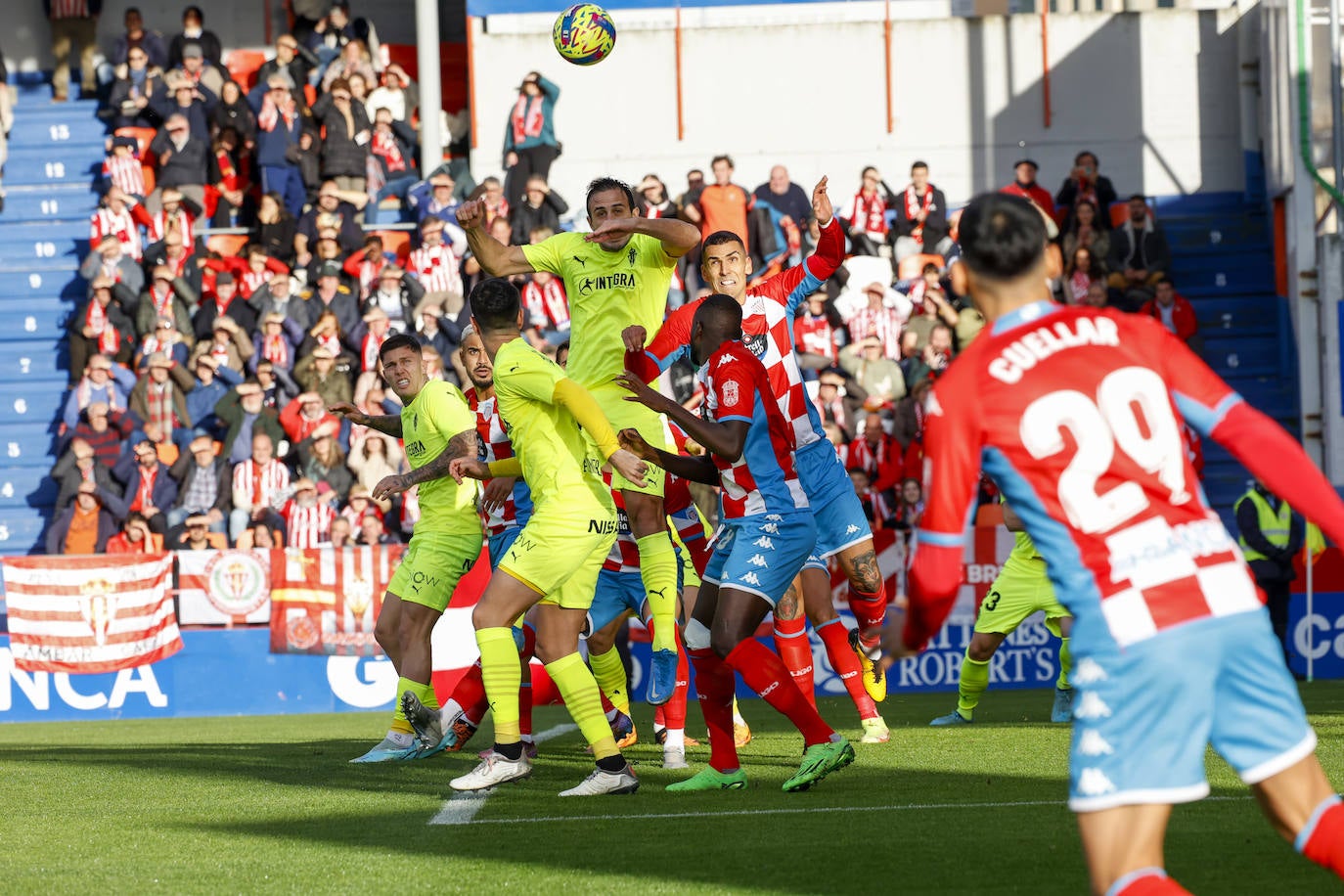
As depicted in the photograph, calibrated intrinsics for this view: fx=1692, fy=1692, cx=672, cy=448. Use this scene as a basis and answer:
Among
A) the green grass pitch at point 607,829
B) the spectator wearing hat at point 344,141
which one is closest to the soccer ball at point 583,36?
the green grass pitch at point 607,829

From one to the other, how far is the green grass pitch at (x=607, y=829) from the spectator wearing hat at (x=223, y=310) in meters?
10.6

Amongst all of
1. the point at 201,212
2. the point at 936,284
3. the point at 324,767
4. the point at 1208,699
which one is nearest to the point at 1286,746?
the point at 1208,699

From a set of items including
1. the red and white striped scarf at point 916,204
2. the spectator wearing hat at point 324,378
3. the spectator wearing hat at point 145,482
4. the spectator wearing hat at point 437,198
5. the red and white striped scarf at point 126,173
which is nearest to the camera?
the spectator wearing hat at point 145,482

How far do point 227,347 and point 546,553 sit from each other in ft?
44.7

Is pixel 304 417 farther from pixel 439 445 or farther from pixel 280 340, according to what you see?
pixel 439 445

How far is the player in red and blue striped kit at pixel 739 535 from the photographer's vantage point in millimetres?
7609

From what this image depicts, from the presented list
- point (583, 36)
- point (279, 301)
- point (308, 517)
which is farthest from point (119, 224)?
point (583, 36)

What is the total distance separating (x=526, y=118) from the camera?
22.8 metres

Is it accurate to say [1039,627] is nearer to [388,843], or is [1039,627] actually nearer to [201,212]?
[388,843]

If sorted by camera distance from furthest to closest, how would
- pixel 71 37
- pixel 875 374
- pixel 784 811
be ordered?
pixel 71 37
pixel 875 374
pixel 784 811

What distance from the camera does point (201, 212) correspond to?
23.1 m

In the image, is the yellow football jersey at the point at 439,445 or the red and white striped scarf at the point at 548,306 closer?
the yellow football jersey at the point at 439,445

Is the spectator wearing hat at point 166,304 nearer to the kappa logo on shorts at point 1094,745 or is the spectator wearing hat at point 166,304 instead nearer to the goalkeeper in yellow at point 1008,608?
the goalkeeper in yellow at point 1008,608

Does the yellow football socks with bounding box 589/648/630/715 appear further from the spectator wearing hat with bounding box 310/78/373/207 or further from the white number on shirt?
the spectator wearing hat with bounding box 310/78/373/207
